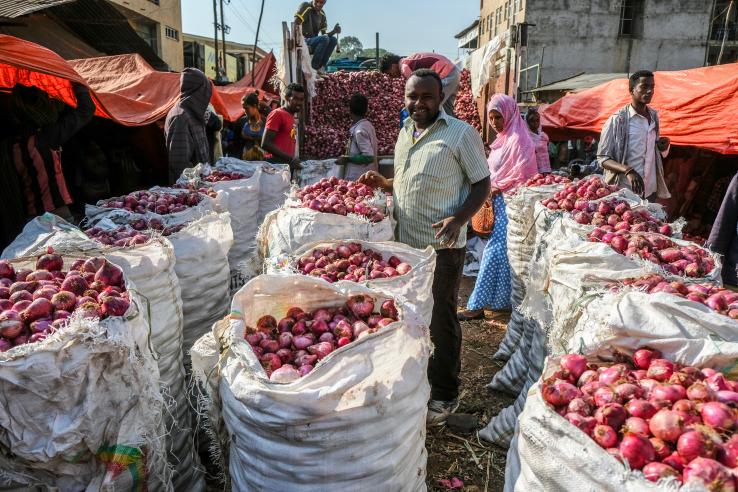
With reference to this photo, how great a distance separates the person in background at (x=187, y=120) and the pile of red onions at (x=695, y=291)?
14.9 feet

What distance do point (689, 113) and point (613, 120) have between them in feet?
10.0

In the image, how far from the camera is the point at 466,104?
8.87 metres

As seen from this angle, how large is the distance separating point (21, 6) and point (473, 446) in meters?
7.23

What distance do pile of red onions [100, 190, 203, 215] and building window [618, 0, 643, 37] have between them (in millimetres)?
28484

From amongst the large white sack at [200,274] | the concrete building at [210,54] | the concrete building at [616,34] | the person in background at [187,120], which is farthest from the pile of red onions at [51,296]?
the concrete building at [616,34]

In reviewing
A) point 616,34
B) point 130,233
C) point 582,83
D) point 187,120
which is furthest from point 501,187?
point 616,34

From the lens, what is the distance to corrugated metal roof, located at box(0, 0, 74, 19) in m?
5.72

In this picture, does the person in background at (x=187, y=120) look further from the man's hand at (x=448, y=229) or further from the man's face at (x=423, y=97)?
the man's hand at (x=448, y=229)

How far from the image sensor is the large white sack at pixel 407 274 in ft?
8.14

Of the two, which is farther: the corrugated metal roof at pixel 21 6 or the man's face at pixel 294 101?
the man's face at pixel 294 101

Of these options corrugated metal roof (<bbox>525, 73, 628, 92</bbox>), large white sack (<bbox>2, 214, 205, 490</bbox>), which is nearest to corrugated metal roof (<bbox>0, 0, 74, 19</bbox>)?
large white sack (<bbox>2, 214, 205, 490</bbox>)

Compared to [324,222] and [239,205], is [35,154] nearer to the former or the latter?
[239,205]

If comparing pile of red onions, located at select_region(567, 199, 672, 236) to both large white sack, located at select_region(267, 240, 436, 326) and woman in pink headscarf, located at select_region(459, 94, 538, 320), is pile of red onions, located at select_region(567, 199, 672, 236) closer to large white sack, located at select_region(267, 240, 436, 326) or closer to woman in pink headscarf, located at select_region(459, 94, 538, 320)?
large white sack, located at select_region(267, 240, 436, 326)

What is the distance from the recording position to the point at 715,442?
1.26 m
